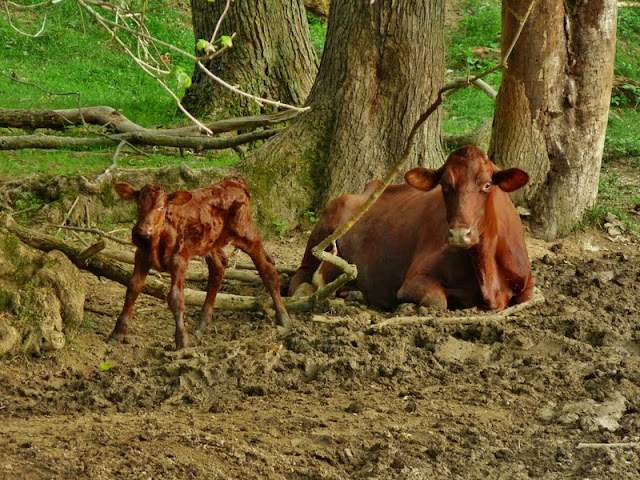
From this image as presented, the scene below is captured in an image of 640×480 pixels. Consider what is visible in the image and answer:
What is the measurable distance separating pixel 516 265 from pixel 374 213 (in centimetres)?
154

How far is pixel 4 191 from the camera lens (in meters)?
10.4

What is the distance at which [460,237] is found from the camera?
7.62 m

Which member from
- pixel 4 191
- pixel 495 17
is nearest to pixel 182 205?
pixel 4 191

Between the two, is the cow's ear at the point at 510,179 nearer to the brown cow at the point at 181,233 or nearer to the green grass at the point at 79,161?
the brown cow at the point at 181,233

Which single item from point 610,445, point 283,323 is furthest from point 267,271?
point 610,445

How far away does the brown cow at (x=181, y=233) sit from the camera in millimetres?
6664

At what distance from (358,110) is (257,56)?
354 centimetres

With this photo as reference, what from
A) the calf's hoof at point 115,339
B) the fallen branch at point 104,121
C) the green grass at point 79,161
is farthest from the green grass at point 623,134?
the calf's hoof at point 115,339

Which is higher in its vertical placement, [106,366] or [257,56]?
[257,56]

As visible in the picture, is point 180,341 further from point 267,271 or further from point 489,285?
point 489,285

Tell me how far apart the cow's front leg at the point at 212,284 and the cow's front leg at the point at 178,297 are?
18.3 inches

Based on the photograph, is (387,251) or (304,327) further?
(387,251)

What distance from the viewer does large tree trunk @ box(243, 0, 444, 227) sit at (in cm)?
1038

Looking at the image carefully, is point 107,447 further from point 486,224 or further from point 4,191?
point 4,191
